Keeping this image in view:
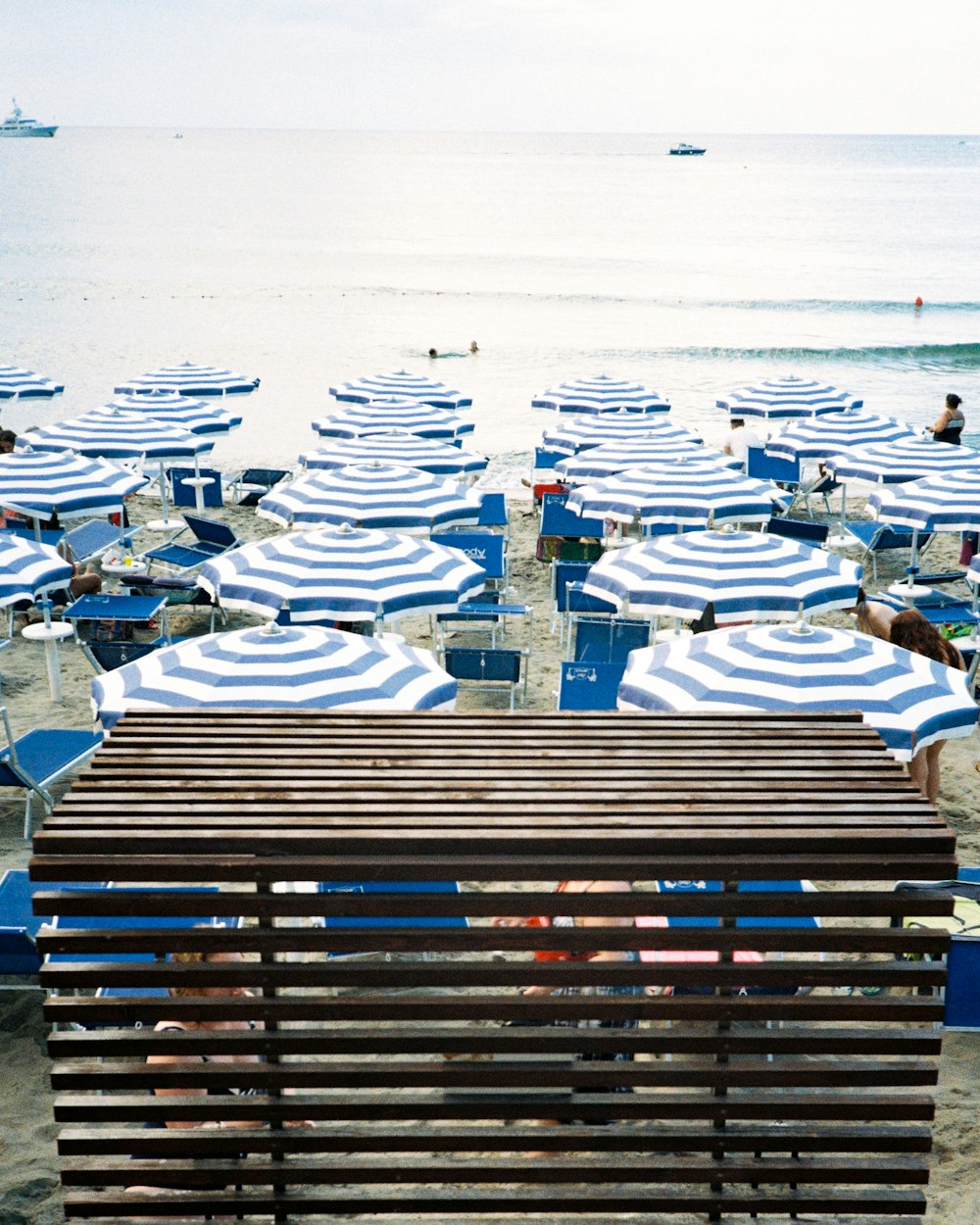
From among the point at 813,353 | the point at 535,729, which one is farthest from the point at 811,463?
the point at 813,353

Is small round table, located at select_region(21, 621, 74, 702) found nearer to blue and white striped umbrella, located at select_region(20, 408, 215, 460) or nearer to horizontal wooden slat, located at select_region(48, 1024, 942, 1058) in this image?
blue and white striped umbrella, located at select_region(20, 408, 215, 460)

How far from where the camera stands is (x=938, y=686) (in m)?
5.43

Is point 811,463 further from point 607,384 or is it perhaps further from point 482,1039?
point 482,1039

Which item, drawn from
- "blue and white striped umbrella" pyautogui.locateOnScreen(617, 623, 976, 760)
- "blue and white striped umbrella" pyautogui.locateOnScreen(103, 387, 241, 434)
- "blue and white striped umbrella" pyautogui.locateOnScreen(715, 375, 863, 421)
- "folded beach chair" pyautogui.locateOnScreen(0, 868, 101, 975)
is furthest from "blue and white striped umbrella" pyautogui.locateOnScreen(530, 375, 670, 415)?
"folded beach chair" pyautogui.locateOnScreen(0, 868, 101, 975)

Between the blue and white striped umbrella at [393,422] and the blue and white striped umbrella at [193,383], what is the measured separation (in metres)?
2.99

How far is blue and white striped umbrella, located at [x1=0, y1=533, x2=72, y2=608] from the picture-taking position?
7.07m

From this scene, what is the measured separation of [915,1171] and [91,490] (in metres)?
8.48

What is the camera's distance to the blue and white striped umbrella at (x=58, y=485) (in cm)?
938

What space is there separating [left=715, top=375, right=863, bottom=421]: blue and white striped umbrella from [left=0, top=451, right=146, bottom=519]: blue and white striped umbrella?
28.3 feet

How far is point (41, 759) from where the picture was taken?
649 cm

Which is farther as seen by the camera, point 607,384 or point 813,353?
point 813,353

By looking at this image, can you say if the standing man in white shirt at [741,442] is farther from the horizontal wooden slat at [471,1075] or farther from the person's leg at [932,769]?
the horizontal wooden slat at [471,1075]

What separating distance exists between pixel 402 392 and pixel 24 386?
17.7ft

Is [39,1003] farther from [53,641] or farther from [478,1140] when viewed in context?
[53,641]
